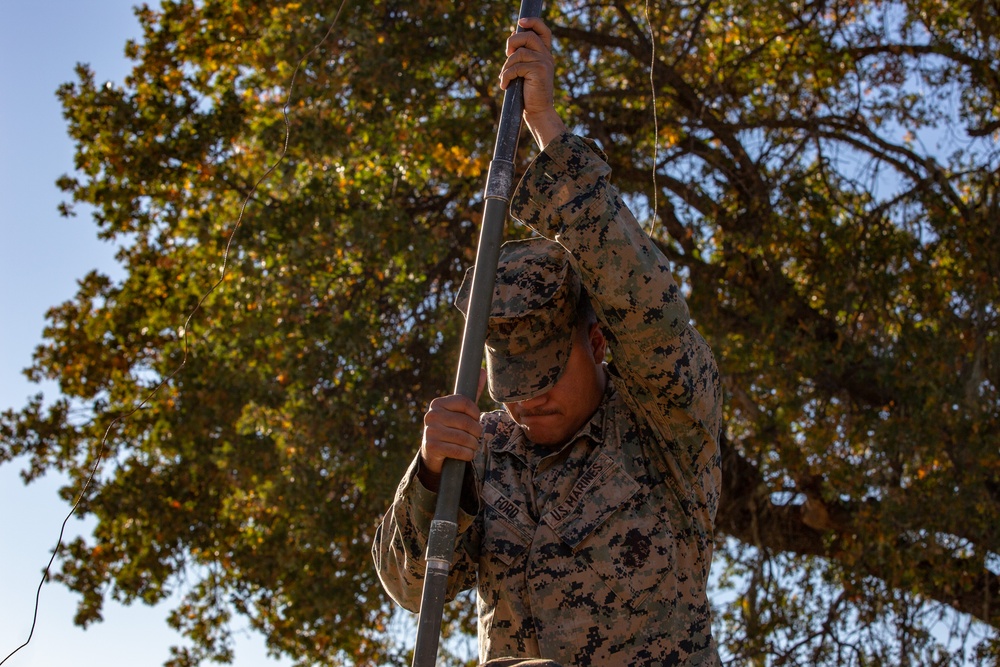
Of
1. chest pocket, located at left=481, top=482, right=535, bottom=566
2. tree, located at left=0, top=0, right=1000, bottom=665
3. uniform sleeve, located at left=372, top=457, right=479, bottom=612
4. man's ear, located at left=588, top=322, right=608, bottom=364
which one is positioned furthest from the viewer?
tree, located at left=0, top=0, right=1000, bottom=665

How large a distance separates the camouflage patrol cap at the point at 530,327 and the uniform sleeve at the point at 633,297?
0.12 metres

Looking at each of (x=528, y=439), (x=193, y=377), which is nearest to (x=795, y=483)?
(x=193, y=377)

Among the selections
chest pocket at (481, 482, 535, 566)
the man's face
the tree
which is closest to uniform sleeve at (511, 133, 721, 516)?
the man's face

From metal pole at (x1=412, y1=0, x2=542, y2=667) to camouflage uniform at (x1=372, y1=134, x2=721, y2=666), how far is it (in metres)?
0.17

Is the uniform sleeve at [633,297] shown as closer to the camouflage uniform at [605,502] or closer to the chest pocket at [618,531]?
the camouflage uniform at [605,502]

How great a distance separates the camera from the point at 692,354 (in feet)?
8.90

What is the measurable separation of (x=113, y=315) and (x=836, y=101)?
5.69 meters

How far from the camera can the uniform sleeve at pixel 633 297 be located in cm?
265

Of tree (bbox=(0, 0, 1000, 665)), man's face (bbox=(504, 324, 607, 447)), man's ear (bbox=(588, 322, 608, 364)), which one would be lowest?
man's face (bbox=(504, 324, 607, 447))

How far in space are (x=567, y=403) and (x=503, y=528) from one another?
34 cm

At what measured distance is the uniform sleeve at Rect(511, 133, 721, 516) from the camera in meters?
2.65

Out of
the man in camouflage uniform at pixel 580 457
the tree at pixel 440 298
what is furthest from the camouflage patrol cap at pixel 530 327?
the tree at pixel 440 298

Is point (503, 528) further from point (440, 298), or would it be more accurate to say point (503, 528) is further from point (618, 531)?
point (440, 298)

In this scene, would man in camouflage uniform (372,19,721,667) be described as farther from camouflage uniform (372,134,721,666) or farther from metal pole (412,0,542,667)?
metal pole (412,0,542,667)
